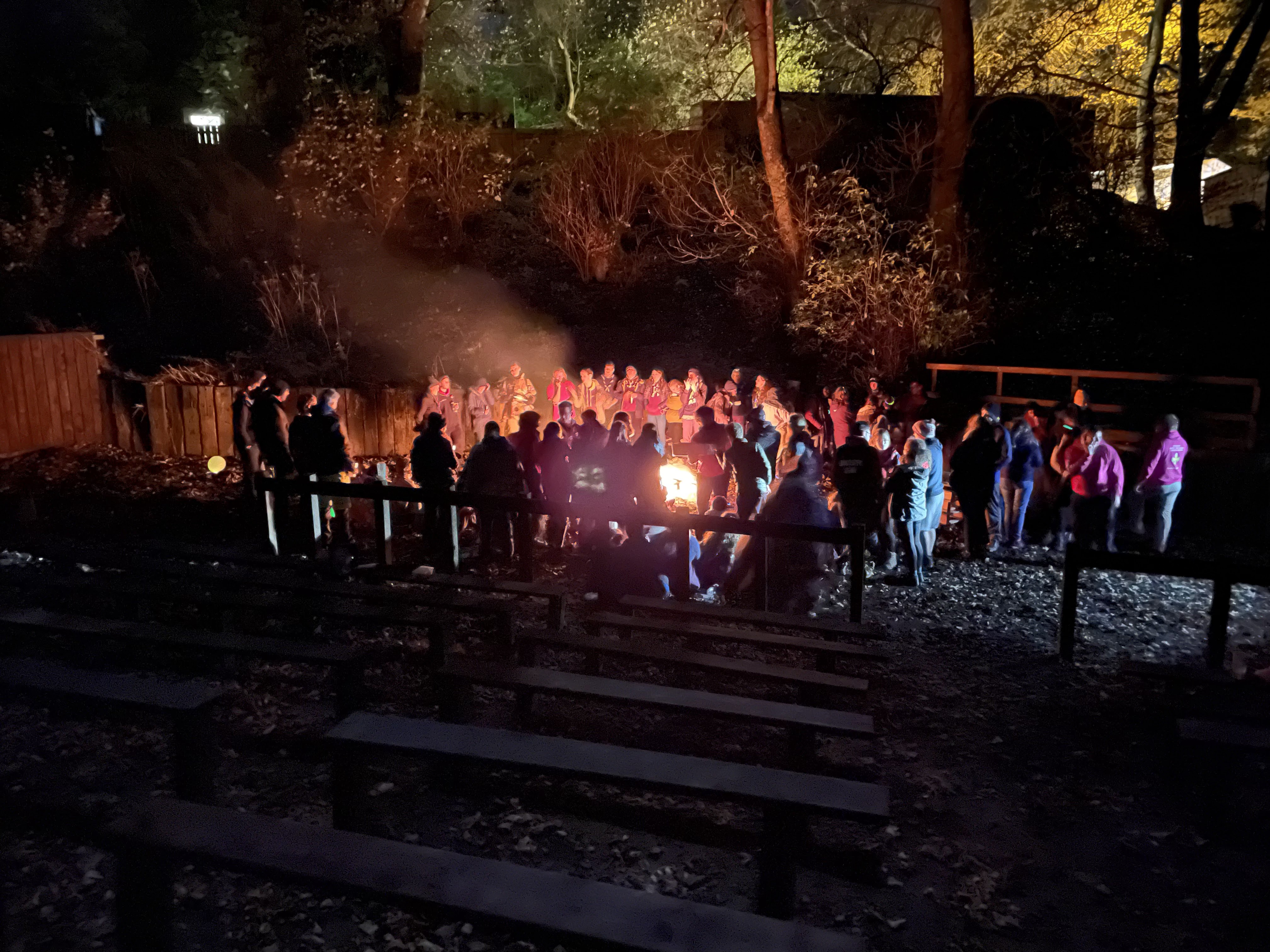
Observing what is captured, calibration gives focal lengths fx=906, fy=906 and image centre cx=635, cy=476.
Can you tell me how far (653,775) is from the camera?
11.8 ft

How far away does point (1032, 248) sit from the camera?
18594 mm

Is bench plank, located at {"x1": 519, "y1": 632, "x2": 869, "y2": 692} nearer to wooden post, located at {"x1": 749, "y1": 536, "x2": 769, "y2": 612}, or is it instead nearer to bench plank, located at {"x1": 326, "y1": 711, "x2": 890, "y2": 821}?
bench plank, located at {"x1": 326, "y1": 711, "x2": 890, "y2": 821}

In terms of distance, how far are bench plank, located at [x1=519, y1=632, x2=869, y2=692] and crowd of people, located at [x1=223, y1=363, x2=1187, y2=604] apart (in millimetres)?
1655

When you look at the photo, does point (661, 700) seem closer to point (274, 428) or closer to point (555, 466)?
point (555, 466)

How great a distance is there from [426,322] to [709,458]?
1330cm

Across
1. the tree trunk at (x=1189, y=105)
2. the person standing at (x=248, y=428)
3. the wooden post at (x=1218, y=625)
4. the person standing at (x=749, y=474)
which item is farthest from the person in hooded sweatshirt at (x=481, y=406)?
the tree trunk at (x=1189, y=105)

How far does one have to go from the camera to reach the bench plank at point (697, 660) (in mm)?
5047

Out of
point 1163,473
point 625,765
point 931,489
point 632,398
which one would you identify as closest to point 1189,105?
point 1163,473

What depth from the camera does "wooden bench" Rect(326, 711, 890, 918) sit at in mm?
3492

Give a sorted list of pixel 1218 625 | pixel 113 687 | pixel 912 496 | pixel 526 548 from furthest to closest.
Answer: pixel 912 496 < pixel 526 548 < pixel 1218 625 < pixel 113 687

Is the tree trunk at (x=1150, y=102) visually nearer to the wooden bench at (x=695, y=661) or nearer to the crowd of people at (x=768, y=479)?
the crowd of people at (x=768, y=479)

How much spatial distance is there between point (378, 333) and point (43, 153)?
1046cm

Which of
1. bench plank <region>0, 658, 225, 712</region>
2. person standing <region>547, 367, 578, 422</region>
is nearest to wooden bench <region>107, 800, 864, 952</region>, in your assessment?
bench plank <region>0, 658, 225, 712</region>

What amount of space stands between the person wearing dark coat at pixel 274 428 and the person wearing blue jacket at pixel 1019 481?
313 inches
